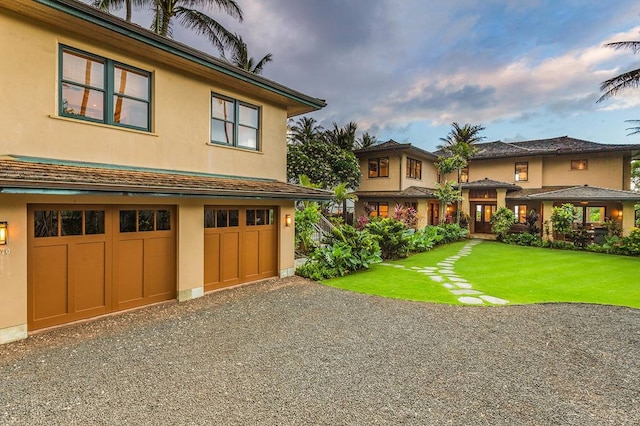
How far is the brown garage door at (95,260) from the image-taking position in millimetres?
5918

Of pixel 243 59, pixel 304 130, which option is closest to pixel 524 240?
pixel 304 130

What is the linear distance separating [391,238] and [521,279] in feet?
17.6

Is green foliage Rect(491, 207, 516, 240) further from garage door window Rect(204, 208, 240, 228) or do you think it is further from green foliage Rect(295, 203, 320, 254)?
garage door window Rect(204, 208, 240, 228)

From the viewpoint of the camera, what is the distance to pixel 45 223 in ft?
19.6

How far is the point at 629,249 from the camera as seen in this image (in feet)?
54.3

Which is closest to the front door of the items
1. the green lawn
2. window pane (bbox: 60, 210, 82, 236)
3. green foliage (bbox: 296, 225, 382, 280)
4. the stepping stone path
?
the green lawn

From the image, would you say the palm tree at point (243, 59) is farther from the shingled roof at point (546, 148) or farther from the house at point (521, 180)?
the shingled roof at point (546, 148)

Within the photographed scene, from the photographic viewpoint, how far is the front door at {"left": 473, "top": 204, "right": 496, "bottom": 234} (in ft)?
78.7

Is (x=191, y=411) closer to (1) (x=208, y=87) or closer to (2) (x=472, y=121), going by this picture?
(1) (x=208, y=87)

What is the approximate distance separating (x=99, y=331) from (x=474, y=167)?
26.9 metres

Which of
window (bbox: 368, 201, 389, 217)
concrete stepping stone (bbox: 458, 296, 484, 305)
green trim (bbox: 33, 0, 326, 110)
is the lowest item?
concrete stepping stone (bbox: 458, 296, 484, 305)

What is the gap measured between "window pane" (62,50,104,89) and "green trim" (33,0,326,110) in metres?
0.91

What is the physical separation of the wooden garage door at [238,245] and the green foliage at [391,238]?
591cm

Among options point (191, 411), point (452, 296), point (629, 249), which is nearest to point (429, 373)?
point (191, 411)
